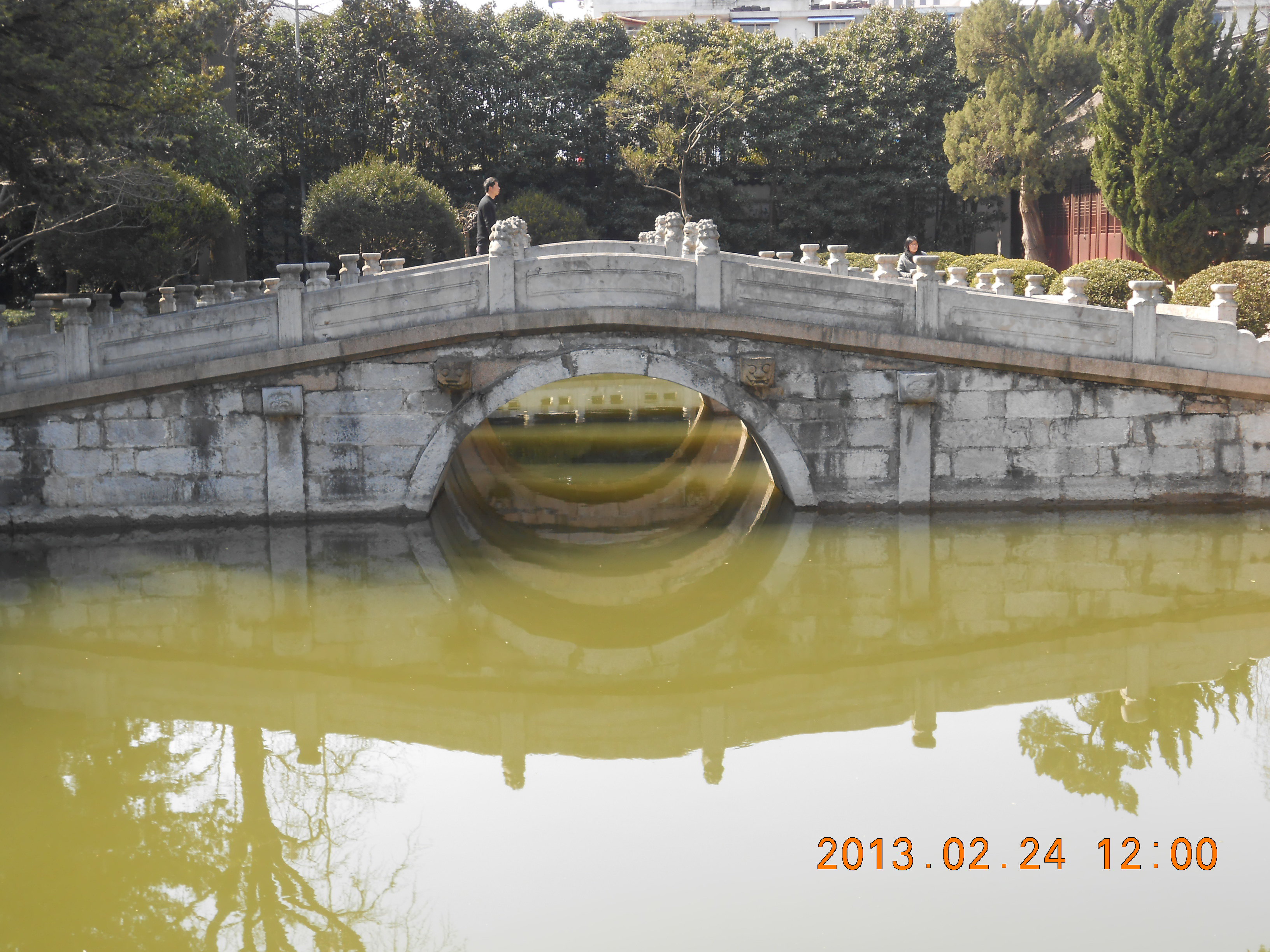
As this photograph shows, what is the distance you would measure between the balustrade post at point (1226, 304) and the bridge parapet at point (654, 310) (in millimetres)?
17

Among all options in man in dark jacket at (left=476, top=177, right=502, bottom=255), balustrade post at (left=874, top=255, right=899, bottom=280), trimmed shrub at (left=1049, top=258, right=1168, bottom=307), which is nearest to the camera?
balustrade post at (left=874, top=255, right=899, bottom=280)

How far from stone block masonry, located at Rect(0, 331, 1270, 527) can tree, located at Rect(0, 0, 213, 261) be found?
2207mm

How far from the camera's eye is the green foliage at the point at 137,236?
52.4 feet

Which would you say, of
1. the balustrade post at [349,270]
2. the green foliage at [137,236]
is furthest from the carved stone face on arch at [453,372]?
the green foliage at [137,236]

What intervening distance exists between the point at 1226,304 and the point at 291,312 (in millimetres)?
7598

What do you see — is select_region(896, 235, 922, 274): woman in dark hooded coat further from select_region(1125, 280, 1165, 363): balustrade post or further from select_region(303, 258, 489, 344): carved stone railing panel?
select_region(303, 258, 489, 344): carved stone railing panel

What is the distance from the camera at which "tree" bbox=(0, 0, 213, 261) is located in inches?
384

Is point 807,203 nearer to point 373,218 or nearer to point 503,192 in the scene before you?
point 503,192

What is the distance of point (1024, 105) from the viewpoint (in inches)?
989

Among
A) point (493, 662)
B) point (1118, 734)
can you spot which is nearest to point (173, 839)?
point (493, 662)

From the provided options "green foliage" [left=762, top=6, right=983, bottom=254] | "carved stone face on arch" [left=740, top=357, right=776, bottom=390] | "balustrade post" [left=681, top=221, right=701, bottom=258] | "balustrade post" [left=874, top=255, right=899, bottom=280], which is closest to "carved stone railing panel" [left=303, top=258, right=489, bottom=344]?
"carved stone face on arch" [left=740, top=357, right=776, bottom=390]

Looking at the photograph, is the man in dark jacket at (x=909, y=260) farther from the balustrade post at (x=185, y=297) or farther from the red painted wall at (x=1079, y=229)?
the balustrade post at (x=185, y=297)

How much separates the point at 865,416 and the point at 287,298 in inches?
190

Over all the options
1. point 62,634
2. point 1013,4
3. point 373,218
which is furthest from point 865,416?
point 1013,4
